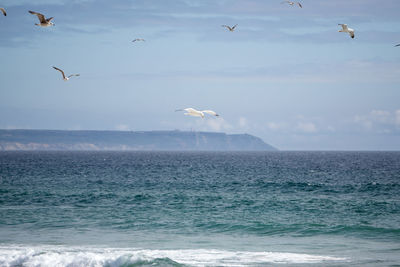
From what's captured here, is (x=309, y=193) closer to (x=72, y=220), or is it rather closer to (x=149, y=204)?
(x=149, y=204)

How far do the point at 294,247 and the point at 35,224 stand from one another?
1668 cm

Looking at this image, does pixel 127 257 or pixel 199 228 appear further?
pixel 199 228

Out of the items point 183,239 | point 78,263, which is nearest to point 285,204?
point 183,239

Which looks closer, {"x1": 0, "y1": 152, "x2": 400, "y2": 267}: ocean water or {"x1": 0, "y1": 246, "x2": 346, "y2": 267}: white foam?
{"x1": 0, "y1": 246, "x2": 346, "y2": 267}: white foam

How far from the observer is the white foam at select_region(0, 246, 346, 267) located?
22.1 metres

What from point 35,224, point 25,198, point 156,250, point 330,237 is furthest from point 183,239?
point 25,198

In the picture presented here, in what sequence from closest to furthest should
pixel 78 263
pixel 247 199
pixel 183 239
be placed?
1. pixel 78 263
2. pixel 183 239
3. pixel 247 199

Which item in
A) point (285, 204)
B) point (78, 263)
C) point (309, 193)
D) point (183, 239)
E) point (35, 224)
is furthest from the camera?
point (309, 193)

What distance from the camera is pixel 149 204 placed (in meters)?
42.2

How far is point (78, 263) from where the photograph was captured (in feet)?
72.2

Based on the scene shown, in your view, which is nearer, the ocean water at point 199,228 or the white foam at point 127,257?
the white foam at point 127,257

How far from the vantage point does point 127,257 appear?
22609 millimetres

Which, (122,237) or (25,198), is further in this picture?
(25,198)

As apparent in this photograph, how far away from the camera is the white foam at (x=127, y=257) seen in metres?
22.1
